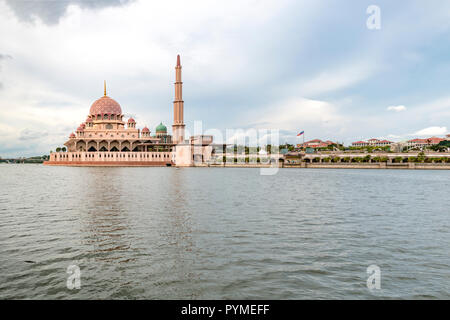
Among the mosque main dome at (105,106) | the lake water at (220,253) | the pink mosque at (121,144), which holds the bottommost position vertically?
the lake water at (220,253)

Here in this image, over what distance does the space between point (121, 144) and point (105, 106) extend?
641 inches

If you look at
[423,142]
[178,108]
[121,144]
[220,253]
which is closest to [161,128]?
[121,144]

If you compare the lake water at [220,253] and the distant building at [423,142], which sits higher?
the distant building at [423,142]

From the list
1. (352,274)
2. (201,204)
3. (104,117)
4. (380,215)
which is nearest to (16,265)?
(352,274)

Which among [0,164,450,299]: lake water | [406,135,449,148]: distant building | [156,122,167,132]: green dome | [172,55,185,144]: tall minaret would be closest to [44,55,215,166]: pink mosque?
[172,55,185,144]: tall minaret

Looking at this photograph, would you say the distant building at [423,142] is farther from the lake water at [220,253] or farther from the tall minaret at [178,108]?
the lake water at [220,253]

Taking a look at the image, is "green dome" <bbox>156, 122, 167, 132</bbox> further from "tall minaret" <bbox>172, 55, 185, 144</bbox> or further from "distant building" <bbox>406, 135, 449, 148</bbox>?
"distant building" <bbox>406, 135, 449, 148</bbox>

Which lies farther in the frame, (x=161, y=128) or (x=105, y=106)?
(x=161, y=128)

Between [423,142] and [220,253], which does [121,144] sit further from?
[423,142]

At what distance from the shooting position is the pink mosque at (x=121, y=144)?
123m

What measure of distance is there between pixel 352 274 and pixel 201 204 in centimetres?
1469

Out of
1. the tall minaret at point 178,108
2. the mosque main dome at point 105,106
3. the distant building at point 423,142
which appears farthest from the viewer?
the distant building at point 423,142

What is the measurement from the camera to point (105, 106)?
130000 mm

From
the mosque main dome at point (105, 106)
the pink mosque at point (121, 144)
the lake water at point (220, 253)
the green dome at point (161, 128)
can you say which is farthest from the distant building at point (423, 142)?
the lake water at point (220, 253)
